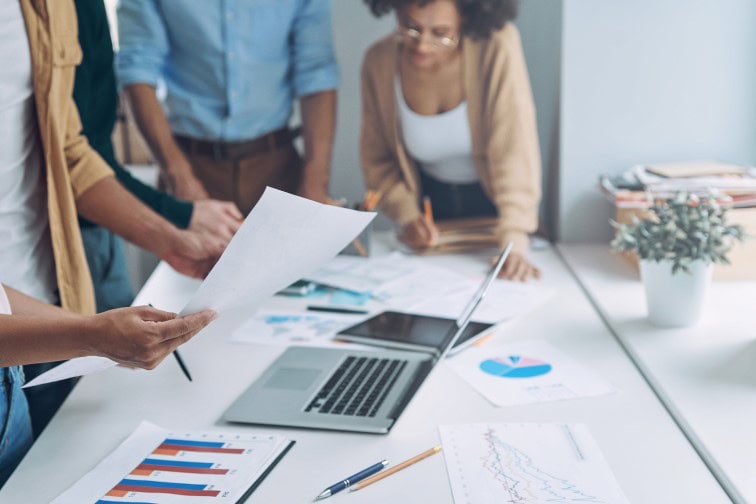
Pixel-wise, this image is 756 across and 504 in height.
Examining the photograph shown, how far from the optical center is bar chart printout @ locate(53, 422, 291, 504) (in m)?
1.00

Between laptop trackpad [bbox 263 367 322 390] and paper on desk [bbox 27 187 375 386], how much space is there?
22cm

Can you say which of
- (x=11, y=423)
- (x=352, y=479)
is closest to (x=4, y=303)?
(x=11, y=423)

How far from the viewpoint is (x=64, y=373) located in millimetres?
974

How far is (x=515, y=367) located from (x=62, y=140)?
0.85 m

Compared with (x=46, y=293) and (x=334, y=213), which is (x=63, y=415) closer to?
(x=46, y=293)

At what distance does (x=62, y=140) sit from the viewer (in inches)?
58.0

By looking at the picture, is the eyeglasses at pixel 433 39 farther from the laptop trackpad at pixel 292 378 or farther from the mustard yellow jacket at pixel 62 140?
the laptop trackpad at pixel 292 378

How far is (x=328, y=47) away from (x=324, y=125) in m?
0.20

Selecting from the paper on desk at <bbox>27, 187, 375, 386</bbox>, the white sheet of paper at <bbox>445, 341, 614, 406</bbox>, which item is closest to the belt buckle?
the white sheet of paper at <bbox>445, 341, 614, 406</bbox>

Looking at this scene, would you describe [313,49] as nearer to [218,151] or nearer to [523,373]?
[218,151]

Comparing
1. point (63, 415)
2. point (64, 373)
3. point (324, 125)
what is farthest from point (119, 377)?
point (324, 125)

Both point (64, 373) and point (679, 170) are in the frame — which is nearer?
point (64, 373)

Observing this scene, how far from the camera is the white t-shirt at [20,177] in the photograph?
1361mm

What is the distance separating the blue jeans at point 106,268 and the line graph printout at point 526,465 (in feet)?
3.20
